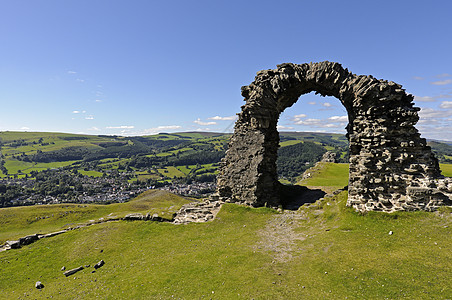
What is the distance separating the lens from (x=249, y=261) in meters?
15.3

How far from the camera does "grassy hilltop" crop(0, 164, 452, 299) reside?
11.7 metres

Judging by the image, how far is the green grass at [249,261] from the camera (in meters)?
11.6

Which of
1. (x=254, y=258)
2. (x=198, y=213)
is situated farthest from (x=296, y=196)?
(x=254, y=258)

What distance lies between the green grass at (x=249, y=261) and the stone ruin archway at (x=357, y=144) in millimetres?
2021

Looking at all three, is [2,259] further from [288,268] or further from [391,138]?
[391,138]

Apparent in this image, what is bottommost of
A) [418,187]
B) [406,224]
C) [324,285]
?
[324,285]

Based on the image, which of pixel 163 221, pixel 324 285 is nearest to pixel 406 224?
pixel 324 285

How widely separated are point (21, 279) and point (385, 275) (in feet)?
80.4

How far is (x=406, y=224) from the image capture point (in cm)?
1669

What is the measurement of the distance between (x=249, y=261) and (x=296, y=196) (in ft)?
62.9

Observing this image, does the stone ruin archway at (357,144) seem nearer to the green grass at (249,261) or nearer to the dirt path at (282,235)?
the green grass at (249,261)

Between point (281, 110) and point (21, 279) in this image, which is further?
point (281, 110)

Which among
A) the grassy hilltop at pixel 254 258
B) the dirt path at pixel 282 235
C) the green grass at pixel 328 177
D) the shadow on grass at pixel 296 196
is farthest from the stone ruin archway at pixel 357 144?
the green grass at pixel 328 177

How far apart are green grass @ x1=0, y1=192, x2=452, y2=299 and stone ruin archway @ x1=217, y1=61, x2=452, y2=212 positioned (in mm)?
2021
